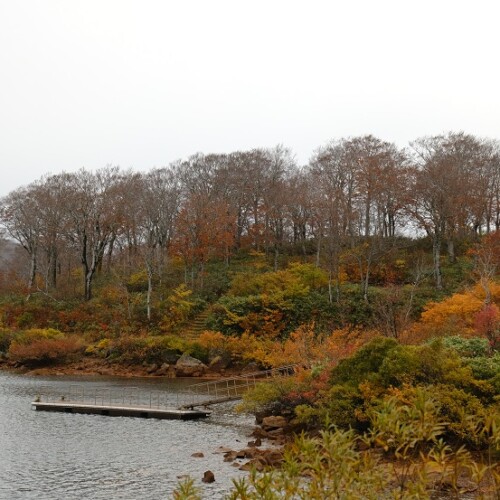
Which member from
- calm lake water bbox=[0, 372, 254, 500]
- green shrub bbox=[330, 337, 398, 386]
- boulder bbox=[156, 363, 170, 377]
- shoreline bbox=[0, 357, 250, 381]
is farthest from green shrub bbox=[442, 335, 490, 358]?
boulder bbox=[156, 363, 170, 377]

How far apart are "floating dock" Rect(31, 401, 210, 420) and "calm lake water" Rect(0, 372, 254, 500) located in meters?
0.65

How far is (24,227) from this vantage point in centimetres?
6988

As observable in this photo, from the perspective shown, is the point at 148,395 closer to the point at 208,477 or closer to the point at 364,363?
the point at 364,363

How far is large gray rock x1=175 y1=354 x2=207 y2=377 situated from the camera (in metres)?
49.2

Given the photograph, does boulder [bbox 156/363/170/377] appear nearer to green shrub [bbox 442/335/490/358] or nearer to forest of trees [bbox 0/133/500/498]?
forest of trees [bbox 0/133/500/498]

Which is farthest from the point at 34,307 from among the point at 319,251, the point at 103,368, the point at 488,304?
the point at 488,304

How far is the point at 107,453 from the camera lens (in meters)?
24.4

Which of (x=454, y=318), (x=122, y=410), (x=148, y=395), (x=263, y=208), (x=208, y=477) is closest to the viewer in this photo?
(x=208, y=477)

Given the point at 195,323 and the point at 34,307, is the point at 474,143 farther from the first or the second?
the point at 34,307

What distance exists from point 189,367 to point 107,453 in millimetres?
25203

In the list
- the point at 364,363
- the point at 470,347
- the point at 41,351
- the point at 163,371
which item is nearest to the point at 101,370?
the point at 163,371

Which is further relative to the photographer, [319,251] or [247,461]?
[319,251]

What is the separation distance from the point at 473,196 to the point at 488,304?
30.2 m

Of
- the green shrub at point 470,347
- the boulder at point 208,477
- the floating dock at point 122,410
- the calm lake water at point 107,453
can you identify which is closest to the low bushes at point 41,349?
the calm lake water at point 107,453
